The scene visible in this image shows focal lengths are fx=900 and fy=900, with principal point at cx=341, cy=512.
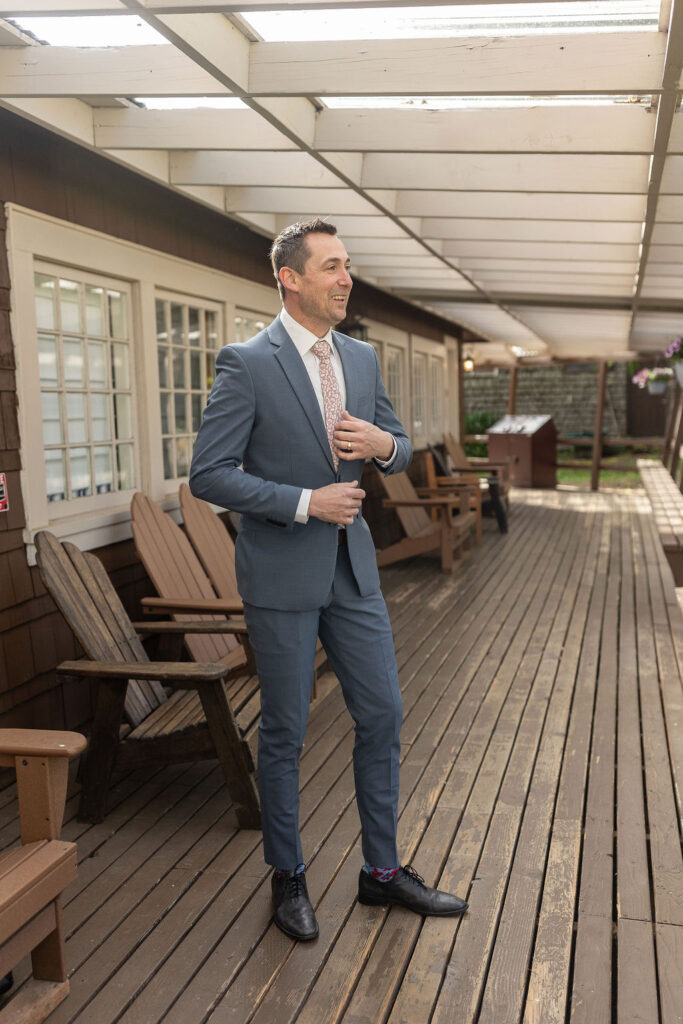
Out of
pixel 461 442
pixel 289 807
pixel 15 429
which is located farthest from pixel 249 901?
pixel 461 442

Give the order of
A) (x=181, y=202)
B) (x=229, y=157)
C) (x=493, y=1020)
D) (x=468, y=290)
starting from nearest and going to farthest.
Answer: (x=493, y=1020) → (x=229, y=157) → (x=181, y=202) → (x=468, y=290)

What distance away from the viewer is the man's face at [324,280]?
205 centimetres

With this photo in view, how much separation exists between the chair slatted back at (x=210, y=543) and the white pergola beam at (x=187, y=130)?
1484 millimetres

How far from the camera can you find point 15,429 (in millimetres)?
3262

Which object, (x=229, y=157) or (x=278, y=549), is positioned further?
(x=229, y=157)

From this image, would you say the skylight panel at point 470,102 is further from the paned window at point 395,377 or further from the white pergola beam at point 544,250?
the paned window at point 395,377

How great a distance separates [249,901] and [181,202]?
135 inches

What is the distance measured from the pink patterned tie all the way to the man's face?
84mm

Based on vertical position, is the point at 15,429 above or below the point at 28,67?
below

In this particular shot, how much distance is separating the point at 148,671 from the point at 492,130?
2.19 meters

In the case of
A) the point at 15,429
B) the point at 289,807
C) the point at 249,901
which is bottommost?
the point at 249,901

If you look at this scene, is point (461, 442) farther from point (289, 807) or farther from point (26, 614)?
point (289, 807)

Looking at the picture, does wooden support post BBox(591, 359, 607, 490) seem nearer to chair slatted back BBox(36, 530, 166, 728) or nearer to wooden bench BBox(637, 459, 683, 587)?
wooden bench BBox(637, 459, 683, 587)

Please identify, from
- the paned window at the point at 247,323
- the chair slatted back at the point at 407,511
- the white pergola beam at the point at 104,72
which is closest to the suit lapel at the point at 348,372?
the white pergola beam at the point at 104,72
